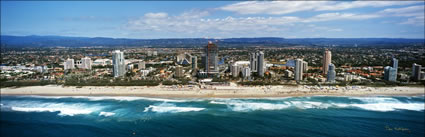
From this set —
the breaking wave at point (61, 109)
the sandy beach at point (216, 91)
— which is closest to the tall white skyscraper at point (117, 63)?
the sandy beach at point (216, 91)

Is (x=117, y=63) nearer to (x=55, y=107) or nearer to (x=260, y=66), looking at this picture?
(x=55, y=107)

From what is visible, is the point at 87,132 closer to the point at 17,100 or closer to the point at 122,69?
the point at 17,100

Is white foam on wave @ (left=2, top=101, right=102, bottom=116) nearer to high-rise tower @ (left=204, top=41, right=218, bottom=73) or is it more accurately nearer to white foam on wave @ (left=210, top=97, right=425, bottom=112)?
white foam on wave @ (left=210, top=97, right=425, bottom=112)

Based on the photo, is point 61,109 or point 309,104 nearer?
point 61,109

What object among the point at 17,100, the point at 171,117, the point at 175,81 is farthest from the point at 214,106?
the point at 17,100

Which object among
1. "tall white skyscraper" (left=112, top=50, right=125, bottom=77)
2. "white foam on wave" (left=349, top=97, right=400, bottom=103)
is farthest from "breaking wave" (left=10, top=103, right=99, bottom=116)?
"white foam on wave" (left=349, top=97, right=400, bottom=103)

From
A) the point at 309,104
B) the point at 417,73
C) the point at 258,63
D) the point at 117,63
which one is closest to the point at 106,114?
the point at 309,104

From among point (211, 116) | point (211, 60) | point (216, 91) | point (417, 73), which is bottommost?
point (211, 116)

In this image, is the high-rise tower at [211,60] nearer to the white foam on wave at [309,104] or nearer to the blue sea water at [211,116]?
the blue sea water at [211,116]
